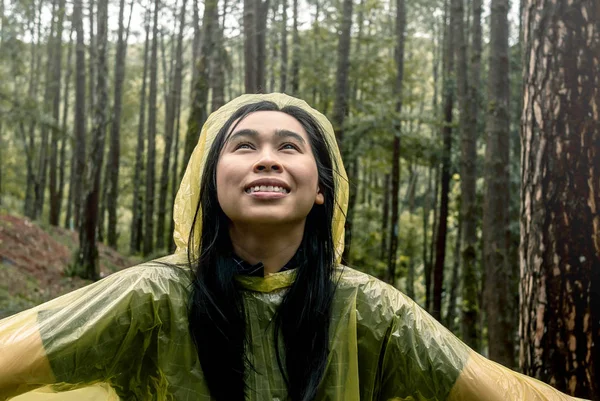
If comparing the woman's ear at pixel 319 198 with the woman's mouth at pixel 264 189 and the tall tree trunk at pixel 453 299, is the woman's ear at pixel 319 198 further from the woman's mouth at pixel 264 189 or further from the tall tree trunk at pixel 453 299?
the tall tree trunk at pixel 453 299

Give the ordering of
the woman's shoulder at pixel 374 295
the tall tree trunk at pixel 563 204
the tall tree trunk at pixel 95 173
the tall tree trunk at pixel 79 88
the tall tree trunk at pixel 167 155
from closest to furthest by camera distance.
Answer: the woman's shoulder at pixel 374 295, the tall tree trunk at pixel 563 204, the tall tree trunk at pixel 95 173, the tall tree trunk at pixel 79 88, the tall tree trunk at pixel 167 155

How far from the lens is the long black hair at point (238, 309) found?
2.23 meters

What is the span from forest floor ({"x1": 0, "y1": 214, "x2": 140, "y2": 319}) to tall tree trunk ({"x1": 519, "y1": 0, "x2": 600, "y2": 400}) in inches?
341

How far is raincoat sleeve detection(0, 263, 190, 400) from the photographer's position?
6.81 ft

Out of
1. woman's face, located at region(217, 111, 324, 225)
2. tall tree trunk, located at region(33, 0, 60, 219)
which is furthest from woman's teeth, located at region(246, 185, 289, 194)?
tall tree trunk, located at region(33, 0, 60, 219)

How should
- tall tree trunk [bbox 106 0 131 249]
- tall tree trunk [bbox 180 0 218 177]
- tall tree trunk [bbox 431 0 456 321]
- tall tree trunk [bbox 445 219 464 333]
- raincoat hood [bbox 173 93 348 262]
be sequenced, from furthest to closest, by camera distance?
tall tree trunk [bbox 106 0 131 249], tall tree trunk [bbox 445 219 464 333], tall tree trunk [bbox 431 0 456 321], tall tree trunk [bbox 180 0 218 177], raincoat hood [bbox 173 93 348 262]

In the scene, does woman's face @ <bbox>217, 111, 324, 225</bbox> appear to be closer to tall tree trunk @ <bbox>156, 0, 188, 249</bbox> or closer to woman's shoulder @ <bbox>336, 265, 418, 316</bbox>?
woman's shoulder @ <bbox>336, 265, 418, 316</bbox>

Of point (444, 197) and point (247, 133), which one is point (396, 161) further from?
point (247, 133)

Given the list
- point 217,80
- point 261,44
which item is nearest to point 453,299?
point 261,44

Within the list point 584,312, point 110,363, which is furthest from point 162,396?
point 584,312

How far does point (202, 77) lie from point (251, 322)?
Result: 8.46 meters

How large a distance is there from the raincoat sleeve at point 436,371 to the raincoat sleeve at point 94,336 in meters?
0.79

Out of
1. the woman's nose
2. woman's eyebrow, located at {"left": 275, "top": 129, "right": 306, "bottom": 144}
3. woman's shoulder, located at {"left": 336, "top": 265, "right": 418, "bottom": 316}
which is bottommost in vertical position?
woman's shoulder, located at {"left": 336, "top": 265, "right": 418, "bottom": 316}

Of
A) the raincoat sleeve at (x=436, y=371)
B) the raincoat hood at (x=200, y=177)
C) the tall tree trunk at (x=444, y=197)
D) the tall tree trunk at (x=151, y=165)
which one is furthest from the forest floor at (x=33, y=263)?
the raincoat sleeve at (x=436, y=371)
